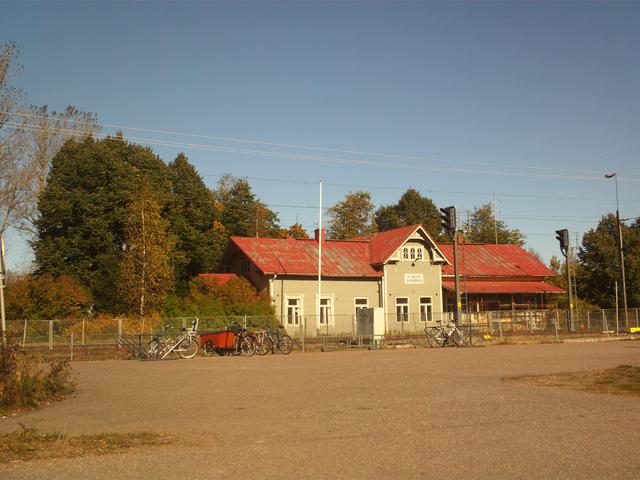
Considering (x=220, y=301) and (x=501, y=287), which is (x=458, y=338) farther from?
(x=501, y=287)

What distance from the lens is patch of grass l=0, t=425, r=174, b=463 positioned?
872 centimetres

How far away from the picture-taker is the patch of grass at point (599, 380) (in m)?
14.6

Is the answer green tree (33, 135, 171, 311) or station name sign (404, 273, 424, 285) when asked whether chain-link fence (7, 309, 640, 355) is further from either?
green tree (33, 135, 171, 311)

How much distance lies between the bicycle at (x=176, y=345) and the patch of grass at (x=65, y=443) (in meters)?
16.5

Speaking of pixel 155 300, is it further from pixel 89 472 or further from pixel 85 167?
pixel 89 472

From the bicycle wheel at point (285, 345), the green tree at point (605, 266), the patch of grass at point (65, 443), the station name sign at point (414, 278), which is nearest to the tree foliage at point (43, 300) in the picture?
the bicycle wheel at point (285, 345)

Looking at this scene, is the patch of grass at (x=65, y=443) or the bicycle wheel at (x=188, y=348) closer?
the patch of grass at (x=65, y=443)

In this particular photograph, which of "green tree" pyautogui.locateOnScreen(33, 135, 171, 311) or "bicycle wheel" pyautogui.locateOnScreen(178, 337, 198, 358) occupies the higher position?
"green tree" pyautogui.locateOnScreen(33, 135, 171, 311)

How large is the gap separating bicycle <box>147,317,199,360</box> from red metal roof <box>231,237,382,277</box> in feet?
52.7

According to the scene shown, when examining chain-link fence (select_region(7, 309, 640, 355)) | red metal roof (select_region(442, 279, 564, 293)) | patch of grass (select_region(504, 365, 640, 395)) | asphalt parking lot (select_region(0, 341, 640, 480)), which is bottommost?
asphalt parking lot (select_region(0, 341, 640, 480))

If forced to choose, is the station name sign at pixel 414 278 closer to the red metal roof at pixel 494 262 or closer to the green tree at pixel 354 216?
the red metal roof at pixel 494 262

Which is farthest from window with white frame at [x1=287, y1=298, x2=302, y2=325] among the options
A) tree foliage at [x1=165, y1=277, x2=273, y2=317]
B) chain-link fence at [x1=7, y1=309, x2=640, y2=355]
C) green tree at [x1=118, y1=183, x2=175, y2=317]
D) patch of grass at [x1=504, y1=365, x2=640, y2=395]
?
patch of grass at [x1=504, y1=365, x2=640, y2=395]

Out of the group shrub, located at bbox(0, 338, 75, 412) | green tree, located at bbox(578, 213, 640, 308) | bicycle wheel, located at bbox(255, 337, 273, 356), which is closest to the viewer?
shrub, located at bbox(0, 338, 75, 412)

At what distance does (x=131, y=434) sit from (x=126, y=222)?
125ft
